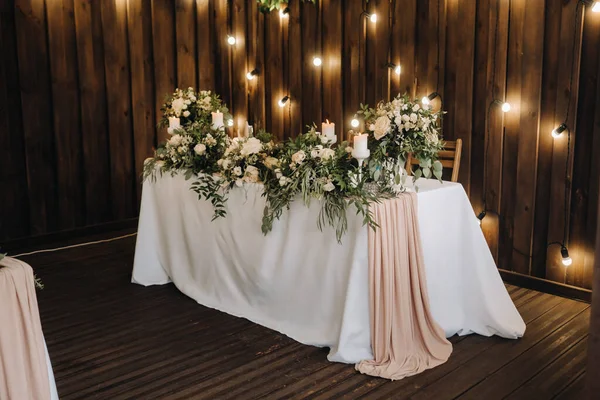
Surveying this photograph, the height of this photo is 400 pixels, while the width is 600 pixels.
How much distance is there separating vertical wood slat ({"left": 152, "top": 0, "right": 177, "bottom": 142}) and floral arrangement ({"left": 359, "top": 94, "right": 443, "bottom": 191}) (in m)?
3.32

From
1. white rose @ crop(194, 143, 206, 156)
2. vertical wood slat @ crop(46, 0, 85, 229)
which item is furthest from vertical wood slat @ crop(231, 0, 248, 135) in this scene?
white rose @ crop(194, 143, 206, 156)

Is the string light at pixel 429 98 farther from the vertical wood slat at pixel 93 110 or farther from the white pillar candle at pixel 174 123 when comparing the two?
the vertical wood slat at pixel 93 110

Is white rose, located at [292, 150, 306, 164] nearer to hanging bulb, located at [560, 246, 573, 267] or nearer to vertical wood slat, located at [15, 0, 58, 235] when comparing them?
hanging bulb, located at [560, 246, 573, 267]

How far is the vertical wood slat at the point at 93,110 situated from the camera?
5.48 metres

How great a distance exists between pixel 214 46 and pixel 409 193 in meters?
3.80

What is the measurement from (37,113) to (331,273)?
11.0 ft

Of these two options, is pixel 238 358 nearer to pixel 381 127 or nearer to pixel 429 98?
pixel 381 127

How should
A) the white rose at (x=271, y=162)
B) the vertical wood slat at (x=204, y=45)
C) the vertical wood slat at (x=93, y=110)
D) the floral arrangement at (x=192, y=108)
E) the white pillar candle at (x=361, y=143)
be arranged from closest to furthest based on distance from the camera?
the white pillar candle at (x=361, y=143) < the white rose at (x=271, y=162) < the floral arrangement at (x=192, y=108) < the vertical wood slat at (x=93, y=110) < the vertical wood slat at (x=204, y=45)

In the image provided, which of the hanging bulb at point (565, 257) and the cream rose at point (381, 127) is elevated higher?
the cream rose at point (381, 127)

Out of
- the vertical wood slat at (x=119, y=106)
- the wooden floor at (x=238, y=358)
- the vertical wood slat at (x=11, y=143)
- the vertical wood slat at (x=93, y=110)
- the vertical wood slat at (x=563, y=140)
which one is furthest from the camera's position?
the vertical wood slat at (x=119, y=106)

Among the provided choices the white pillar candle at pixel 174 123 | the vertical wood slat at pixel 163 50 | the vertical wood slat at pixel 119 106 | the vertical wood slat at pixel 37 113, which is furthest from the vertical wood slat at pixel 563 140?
the vertical wood slat at pixel 37 113

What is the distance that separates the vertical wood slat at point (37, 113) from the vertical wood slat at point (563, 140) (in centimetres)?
406

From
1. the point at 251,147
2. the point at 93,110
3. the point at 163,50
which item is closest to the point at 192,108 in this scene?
the point at 251,147

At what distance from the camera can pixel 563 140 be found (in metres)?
3.99
